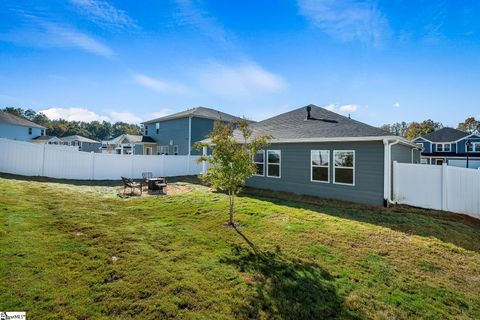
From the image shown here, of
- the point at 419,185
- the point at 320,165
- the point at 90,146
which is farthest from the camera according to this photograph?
the point at 90,146

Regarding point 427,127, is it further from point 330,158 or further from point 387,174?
point 387,174

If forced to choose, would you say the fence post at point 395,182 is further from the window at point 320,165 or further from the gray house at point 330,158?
the window at point 320,165

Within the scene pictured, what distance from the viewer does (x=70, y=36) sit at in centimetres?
1046

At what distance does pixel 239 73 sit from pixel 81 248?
40.1ft

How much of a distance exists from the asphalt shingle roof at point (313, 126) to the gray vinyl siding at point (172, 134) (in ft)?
37.7

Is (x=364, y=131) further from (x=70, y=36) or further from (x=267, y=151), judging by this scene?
(x=70, y=36)

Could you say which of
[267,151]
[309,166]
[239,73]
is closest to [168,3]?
[239,73]

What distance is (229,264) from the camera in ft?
15.9

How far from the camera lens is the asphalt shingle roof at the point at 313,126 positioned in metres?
11.1

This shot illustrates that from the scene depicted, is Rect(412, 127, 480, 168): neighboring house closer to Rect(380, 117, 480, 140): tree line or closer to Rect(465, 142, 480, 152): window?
Rect(465, 142, 480, 152): window

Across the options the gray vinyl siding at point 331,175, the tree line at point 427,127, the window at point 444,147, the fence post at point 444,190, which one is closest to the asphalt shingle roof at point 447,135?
the window at point 444,147

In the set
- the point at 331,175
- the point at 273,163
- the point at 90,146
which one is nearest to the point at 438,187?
the point at 331,175

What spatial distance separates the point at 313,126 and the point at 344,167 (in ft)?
→ 10.0

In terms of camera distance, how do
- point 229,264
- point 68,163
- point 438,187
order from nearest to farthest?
point 229,264
point 438,187
point 68,163
